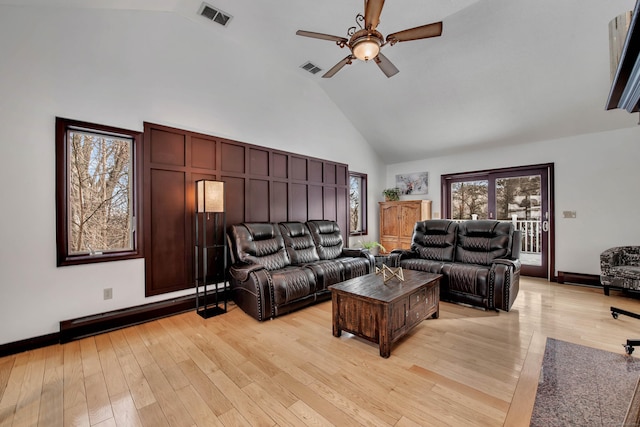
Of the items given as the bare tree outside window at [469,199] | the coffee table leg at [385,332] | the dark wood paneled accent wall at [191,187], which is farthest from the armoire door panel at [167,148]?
the bare tree outside window at [469,199]

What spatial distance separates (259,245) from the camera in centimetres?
374

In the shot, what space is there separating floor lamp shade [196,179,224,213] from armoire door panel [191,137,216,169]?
415 mm

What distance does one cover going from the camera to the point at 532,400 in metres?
1.76

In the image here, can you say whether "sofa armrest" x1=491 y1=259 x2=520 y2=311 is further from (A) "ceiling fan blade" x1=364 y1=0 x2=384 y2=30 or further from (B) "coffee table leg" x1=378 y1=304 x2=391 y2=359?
(A) "ceiling fan blade" x1=364 y1=0 x2=384 y2=30

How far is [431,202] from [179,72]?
5546 mm

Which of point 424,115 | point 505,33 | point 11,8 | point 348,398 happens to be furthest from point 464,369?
point 11,8

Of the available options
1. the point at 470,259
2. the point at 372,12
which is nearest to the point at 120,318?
the point at 372,12

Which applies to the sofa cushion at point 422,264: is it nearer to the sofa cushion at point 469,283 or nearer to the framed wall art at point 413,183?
the sofa cushion at point 469,283

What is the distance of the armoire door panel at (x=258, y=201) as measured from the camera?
4.26m

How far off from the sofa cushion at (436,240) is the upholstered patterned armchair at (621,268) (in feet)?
6.66

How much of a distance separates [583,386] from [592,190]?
13.3 ft

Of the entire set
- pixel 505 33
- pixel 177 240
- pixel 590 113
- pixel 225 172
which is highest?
pixel 505 33

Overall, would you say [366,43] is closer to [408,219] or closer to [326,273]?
[326,273]

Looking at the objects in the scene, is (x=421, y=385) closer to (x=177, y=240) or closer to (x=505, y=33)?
(x=177, y=240)
